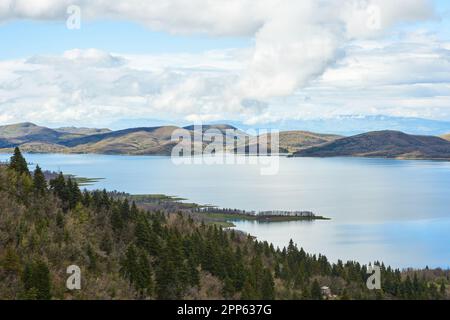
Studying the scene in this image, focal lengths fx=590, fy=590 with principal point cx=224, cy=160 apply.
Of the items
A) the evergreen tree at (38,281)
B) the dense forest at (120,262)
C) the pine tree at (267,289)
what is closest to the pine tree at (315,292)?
the dense forest at (120,262)

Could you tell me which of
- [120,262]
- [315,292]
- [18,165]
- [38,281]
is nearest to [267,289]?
[315,292]

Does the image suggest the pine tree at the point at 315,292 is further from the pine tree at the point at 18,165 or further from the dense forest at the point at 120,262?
the pine tree at the point at 18,165

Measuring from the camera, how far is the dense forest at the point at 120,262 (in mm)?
71000

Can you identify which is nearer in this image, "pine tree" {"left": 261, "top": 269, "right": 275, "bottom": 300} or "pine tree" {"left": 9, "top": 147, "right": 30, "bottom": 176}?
"pine tree" {"left": 261, "top": 269, "right": 275, "bottom": 300}

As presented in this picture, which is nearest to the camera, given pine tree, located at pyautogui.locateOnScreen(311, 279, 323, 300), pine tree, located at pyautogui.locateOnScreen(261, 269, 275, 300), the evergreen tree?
the evergreen tree

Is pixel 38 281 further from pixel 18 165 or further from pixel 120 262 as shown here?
pixel 18 165

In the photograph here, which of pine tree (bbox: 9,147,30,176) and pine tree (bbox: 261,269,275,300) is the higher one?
pine tree (bbox: 9,147,30,176)

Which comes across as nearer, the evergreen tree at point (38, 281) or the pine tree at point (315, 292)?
the evergreen tree at point (38, 281)

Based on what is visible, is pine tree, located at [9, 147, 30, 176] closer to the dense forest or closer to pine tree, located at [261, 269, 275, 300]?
the dense forest

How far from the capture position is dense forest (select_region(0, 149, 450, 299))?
71.0 m

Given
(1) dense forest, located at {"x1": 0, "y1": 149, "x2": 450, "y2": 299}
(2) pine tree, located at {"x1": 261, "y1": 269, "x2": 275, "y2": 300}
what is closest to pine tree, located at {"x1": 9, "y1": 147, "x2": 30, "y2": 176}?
(1) dense forest, located at {"x1": 0, "y1": 149, "x2": 450, "y2": 299}

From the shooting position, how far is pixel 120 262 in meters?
82.3

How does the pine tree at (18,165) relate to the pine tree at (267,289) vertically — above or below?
above
